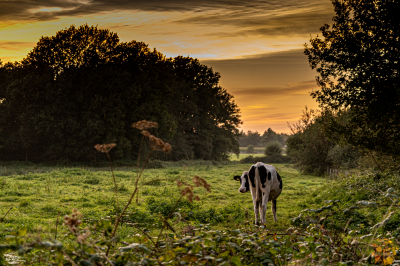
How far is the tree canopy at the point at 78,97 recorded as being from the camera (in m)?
38.6

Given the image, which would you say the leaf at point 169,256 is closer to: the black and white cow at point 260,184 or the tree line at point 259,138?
the black and white cow at point 260,184

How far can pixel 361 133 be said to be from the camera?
1708 centimetres

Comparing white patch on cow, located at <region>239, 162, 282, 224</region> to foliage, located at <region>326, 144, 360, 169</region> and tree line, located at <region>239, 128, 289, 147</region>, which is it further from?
tree line, located at <region>239, 128, 289, 147</region>

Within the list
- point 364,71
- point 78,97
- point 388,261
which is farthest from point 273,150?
point 388,261

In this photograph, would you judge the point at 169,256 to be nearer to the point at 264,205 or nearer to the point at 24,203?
the point at 264,205

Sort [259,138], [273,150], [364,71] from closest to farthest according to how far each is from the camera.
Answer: [364,71]
[273,150]
[259,138]

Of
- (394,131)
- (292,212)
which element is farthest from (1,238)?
(394,131)

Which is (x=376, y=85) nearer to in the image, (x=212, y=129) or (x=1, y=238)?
(x=1, y=238)

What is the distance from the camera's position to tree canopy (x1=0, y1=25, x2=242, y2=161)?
3859cm

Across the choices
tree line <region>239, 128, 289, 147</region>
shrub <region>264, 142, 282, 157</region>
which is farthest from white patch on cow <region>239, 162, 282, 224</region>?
tree line <region>239, 128, 289, 147</region>

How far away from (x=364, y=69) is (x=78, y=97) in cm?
3164

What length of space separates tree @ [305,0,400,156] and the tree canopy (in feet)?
85.9

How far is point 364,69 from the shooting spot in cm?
1565

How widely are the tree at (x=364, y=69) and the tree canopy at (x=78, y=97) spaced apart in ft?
85.9
